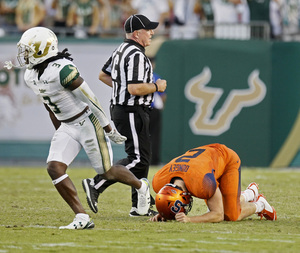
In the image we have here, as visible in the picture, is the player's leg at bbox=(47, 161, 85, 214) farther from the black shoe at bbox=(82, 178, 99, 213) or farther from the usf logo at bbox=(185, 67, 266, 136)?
the usf logo at bbox=(185, 67, 266, 136)

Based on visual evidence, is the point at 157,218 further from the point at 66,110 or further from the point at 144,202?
the point at 66,110

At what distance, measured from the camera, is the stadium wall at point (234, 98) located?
12242 mm

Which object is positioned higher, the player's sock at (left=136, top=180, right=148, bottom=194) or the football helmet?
the football helmet

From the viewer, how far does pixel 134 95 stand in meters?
6.76

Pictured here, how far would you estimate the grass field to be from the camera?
490 cm

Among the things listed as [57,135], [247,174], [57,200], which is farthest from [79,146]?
[247,174]

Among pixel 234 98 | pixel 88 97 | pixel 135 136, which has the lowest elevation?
pixel 234 98

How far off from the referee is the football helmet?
34.8 inches

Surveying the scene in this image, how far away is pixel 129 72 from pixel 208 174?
1376mm

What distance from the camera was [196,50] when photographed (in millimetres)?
12547

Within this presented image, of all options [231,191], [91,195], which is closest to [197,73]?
Answer: [91,195]

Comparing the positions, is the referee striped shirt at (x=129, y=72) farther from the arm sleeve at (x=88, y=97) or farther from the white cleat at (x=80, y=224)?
the white cleat at (x=80, y=224)

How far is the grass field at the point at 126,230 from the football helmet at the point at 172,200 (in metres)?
0.12

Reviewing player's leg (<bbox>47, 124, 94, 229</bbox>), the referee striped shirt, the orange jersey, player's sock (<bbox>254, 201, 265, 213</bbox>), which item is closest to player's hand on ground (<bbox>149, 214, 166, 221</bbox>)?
the orange jersey
